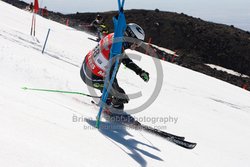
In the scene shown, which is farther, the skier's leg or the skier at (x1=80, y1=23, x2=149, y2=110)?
the skier's leg

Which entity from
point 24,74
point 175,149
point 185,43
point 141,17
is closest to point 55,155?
point 175,149

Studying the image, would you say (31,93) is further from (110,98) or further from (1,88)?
(110,98)

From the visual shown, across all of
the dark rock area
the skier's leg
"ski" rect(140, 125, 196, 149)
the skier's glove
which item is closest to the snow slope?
"ski" rect(140, 125, 196, 149)

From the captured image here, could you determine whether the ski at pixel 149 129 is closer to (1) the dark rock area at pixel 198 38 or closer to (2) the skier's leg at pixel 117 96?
(2) the skier's leg at pixel 117 96

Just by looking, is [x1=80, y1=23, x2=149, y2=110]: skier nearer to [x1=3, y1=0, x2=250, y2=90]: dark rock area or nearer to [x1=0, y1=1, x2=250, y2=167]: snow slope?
[x1=0, y1=1, x2=250, y2=167]: snow slope

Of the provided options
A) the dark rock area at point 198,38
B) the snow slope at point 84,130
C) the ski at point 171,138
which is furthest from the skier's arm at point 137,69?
the dark rock area at point 198,38

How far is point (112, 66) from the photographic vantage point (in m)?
6.02

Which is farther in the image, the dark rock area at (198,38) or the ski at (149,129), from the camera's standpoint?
the dark rock area at (198,38)

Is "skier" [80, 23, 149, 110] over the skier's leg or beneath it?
over

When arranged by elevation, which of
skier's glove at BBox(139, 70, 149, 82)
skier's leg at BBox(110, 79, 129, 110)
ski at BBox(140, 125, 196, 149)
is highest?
skier's glove at BBox(139, 70, 149, 82)

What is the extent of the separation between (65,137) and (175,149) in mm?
2664

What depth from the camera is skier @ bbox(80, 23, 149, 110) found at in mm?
6203

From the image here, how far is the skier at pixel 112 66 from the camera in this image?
6.20m

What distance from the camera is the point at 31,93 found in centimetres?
630
